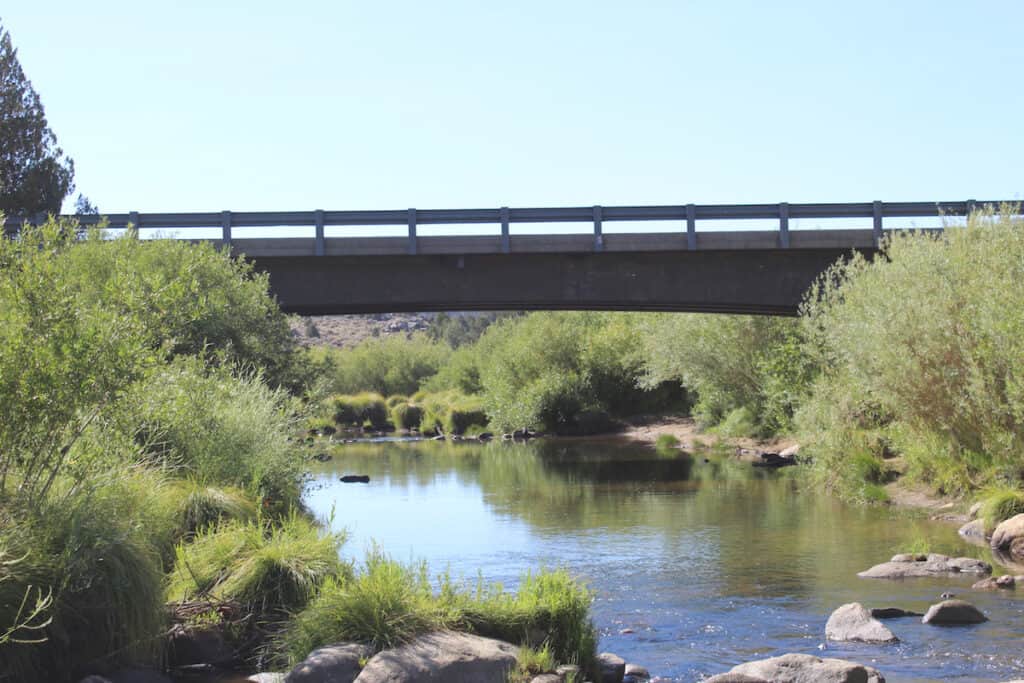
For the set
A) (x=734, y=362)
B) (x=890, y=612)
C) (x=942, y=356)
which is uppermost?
(x=942, y=356)

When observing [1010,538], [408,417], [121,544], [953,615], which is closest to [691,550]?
[1010,538]

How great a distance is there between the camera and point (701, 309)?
3656cm

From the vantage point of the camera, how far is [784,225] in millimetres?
32969

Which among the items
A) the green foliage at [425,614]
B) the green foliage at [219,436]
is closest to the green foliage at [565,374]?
the green foliage at [219,436]

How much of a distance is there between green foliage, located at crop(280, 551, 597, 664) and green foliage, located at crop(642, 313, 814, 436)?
27.1 m

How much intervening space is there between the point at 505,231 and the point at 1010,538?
656 inches

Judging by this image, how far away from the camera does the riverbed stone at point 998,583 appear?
1694 centimetres

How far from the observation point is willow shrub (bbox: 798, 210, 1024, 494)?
2305cm

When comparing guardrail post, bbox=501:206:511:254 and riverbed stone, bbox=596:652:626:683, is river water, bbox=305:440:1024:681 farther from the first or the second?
guardrail post, bbox=501:206:511:254

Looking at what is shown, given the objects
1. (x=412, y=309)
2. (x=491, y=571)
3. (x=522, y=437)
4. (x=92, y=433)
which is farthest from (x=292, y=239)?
(x=522, y=437)

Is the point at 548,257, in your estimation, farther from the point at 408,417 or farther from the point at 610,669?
the point at 408,417

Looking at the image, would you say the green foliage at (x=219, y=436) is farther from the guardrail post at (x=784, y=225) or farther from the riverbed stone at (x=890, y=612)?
the guardrail post at (x=784, y=225)

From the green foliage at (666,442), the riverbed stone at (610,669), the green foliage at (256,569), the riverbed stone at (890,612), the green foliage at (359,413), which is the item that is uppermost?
the green foliage at (256,569)

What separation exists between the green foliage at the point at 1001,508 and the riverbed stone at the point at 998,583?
4.49 metres
